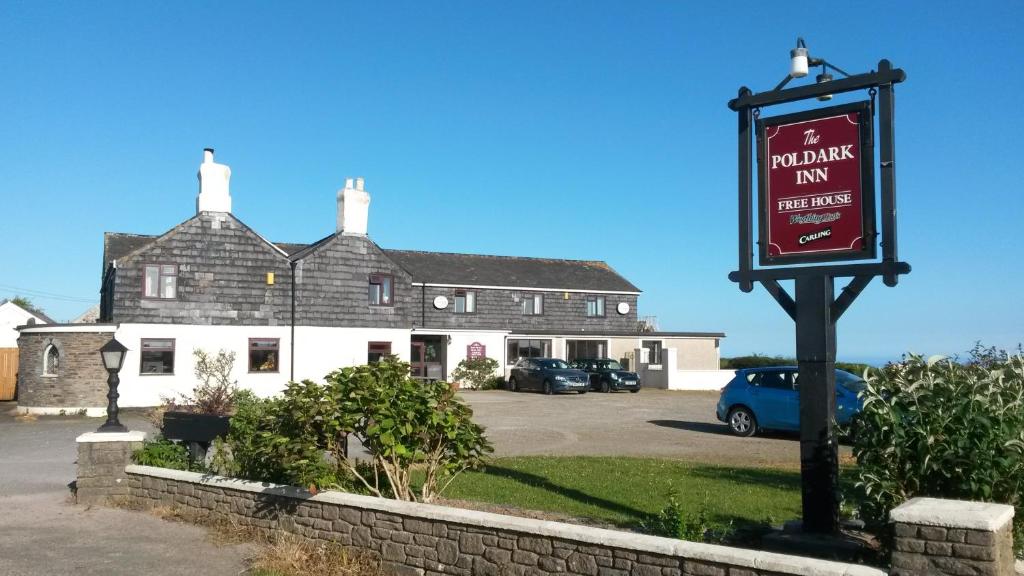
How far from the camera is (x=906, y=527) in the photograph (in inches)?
196

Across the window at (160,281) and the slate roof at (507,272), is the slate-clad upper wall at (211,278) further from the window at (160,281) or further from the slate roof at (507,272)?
the slate roof at (507,272)

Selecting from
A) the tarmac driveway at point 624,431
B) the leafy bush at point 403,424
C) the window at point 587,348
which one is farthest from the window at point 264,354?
the leafy bush at point 403,424

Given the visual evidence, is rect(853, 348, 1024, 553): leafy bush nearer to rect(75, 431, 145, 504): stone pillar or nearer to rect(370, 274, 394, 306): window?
rect(75, 431, 145, 504): stone pillar

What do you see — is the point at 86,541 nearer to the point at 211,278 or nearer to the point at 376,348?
the point at 211,278

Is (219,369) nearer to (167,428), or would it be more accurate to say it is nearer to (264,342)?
(264,342)

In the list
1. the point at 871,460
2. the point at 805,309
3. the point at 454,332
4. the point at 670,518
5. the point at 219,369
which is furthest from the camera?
the point at 454,332

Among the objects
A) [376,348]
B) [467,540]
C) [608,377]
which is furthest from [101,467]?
[608,377]

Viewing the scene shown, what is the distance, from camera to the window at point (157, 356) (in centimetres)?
2638

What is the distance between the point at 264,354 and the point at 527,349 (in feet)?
47.0

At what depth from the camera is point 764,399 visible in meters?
17.2

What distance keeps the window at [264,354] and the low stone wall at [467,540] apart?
19282mm

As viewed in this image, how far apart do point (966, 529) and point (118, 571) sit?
7189 millimetres

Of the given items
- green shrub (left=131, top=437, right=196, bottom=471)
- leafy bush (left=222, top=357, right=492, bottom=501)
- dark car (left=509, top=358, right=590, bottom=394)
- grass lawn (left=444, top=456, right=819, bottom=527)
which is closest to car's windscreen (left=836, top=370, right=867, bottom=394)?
grass lawn (left=444, top=456, right=819, bottom=527)

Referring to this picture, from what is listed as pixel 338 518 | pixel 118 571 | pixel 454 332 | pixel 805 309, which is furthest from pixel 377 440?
pixel 454 332
